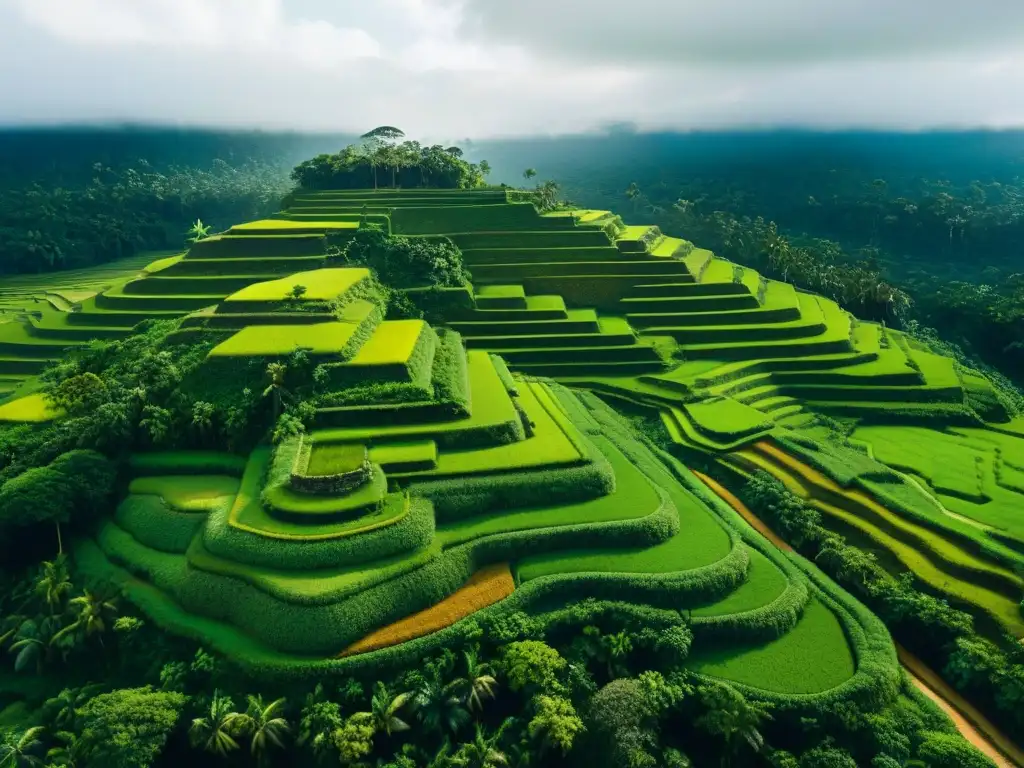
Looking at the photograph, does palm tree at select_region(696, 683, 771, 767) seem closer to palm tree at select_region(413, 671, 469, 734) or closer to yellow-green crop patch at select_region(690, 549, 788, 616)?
yellow-green crop patch at select_region(690, 549, 788, 616)

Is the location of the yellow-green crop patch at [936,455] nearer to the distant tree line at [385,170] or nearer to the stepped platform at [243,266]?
the stepped platform at [243,266]

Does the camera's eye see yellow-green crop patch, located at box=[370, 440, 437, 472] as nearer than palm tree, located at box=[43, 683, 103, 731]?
No

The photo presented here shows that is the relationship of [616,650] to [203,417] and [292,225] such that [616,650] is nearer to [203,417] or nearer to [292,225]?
[203,417]

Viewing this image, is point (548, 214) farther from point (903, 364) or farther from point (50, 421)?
point (50, 421)

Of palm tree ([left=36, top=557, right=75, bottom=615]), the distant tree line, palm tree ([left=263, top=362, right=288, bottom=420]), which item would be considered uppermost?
the distant tree line

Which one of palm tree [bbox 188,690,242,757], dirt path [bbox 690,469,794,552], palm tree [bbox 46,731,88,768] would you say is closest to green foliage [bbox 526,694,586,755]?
palm tree [bbox 188,690,242,757]

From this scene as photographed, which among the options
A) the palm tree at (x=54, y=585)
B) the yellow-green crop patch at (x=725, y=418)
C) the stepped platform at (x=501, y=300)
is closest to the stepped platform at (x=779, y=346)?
the yellow-green crop patch at (x=725, y=418)
